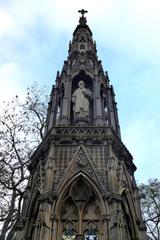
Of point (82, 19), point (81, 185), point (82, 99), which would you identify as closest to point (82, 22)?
point (82, 19)

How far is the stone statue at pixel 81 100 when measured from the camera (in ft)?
56.0

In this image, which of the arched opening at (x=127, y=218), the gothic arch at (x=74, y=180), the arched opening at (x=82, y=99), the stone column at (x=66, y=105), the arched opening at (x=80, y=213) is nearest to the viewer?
the arched opening at (x=80, y=213)

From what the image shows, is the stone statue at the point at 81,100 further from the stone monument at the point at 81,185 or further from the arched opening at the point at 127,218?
the arched opening at the point at 127,218

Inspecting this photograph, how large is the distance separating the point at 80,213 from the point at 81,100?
6.84m

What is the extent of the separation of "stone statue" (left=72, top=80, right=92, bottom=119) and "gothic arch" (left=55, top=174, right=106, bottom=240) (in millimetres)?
4757

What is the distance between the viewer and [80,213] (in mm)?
12234

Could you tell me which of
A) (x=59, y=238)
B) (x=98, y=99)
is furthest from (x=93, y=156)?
(x=98, y=99)

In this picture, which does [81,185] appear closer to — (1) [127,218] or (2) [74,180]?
(2) [74,180]

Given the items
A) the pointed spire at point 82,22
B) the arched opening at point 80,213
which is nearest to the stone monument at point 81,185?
the arched opening at point 80,213

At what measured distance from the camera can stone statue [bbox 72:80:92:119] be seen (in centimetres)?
1708

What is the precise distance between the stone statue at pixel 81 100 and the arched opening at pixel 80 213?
479 centimetres

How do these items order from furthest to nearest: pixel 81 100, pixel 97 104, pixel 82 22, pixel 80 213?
pixel 82 22, pixel 81 100, pixel 97 104, pixel 80 213

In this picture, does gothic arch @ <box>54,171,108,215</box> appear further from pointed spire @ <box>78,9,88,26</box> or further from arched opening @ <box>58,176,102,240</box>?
pointed spire @ <box>78,9,88,26</box>

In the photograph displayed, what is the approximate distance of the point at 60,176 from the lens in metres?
13.0
